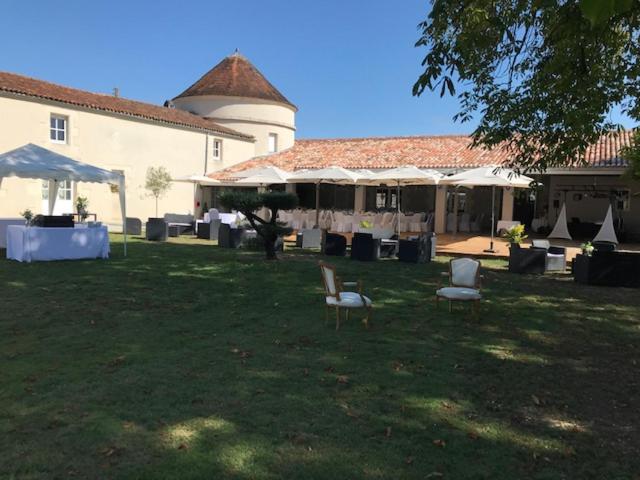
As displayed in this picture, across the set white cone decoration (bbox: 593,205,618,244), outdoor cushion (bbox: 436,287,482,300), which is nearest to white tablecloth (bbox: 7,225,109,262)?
outdoor cushion (bbox: 436,287,482,300)

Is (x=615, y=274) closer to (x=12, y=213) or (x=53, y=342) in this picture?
(x=53, y=342)

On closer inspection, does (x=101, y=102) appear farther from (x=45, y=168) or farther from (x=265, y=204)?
(x=265, y=204)

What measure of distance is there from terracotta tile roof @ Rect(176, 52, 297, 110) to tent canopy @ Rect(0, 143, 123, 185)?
19281mm

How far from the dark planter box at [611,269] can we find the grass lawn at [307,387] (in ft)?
5.76

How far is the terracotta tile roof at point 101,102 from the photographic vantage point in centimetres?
2005

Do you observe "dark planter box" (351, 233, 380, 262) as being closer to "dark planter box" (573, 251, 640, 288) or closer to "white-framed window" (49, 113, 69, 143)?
"dark planter box" (573, 251, 640, 288)

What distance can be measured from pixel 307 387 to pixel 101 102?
2237 centimetres

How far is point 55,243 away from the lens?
11.6m

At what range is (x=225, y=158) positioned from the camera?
29000 millimetres

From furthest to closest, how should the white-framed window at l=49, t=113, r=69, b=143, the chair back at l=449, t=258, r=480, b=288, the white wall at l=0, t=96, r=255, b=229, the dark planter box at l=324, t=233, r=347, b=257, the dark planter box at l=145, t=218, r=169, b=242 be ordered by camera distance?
the white-framed window at l=49, t=113, r=69, b=143, the white wall at l=0, t=96, r=255, b=229, the dark planter box at l=145, t=218, r=169, b=242, the dark planter box at l=324, t=233, r=347, b=257, the chair back at l=449, t=258, r=480, b=288

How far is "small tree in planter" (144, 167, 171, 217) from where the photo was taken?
77.2 feet

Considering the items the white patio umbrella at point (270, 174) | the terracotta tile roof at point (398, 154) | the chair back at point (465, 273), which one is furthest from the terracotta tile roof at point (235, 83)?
the chair back at point (465, 273)

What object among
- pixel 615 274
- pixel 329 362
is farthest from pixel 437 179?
pixel 329 362

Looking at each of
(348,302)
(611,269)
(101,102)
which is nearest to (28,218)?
(348,302)
